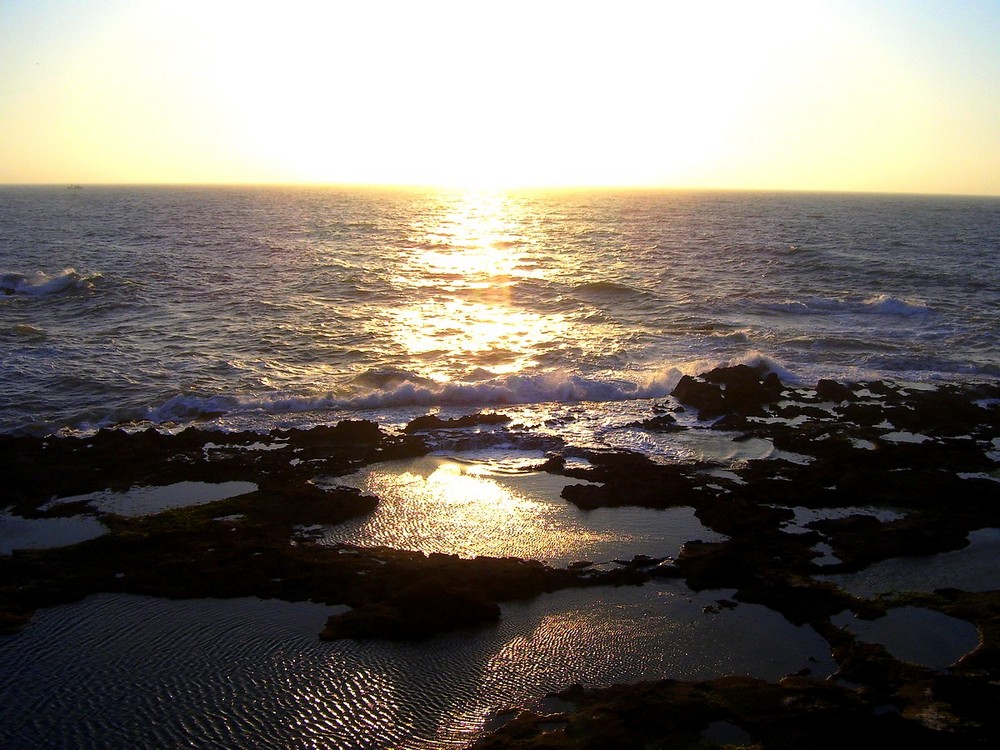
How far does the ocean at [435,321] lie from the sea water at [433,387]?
0.15 metres

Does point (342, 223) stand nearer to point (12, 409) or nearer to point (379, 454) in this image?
point (12, 409)

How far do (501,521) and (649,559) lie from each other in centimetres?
245

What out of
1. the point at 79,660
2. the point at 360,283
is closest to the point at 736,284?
the point at 360,283

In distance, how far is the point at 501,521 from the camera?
11523 millimetres

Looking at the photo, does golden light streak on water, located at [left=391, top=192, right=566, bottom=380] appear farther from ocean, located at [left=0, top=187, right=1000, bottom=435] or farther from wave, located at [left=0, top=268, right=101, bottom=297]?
wave, located at [left=0, top=268, right=101, bottom=297]

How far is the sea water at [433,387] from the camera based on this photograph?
754 cm

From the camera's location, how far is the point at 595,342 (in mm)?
25375

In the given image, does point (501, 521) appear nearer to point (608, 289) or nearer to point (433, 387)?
point (433, 387)

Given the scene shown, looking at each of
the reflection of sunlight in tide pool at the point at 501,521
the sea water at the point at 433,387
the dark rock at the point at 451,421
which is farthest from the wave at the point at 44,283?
the reflection of sunlight in tide pool at the point at 501,521

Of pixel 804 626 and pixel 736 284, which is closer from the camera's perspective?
pixel 804 626

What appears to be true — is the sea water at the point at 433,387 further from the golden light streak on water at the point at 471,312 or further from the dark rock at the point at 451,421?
the dark rock at the point at 451,421

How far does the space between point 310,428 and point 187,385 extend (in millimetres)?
5082

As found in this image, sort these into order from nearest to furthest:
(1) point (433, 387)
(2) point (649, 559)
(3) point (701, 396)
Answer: (2) point (649, 559) < (3) point (701, 396) < (1) point (433, 387)

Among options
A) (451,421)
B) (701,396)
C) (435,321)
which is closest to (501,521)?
(451,421)
